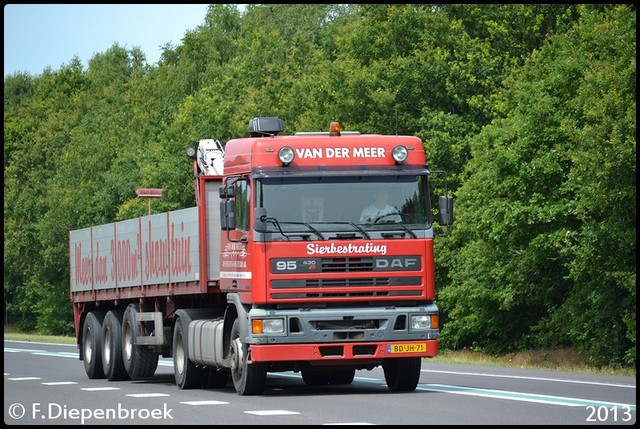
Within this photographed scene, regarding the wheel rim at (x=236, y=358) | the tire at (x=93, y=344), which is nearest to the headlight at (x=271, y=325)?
the wheel rim at (x=236, y=358)

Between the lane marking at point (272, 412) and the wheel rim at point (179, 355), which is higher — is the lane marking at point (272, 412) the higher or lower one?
the lower one

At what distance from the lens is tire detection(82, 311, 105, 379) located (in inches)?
1107

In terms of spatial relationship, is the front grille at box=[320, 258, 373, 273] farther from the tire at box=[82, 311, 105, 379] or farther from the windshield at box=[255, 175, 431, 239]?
the tire at box=[82, 311, 105, 379]

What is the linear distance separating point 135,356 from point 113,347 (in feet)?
3.44

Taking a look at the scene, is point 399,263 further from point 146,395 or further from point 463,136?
point 463,136

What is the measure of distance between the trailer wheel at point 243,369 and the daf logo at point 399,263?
2.05 m

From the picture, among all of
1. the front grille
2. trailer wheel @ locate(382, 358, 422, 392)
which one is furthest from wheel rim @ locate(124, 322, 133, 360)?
the front grille

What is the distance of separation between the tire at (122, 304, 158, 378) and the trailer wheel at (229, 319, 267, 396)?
5.23 metres

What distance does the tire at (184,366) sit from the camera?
23.2 m

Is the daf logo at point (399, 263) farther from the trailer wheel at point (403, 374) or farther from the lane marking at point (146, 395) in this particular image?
the lane marking at point (146, 395)

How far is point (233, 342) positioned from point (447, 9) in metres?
39.4

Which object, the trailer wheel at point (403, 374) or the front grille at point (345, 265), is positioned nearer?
the front grille at point (345, 265)

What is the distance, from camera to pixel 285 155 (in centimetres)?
2055

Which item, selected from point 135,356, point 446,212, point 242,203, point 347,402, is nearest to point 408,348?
point 347,402
